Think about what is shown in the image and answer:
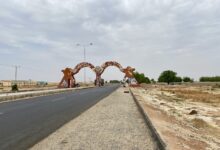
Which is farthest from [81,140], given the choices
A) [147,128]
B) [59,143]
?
[147,128]

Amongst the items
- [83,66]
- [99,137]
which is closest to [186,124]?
[99,137]

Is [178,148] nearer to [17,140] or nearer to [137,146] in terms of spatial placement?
[137,146]

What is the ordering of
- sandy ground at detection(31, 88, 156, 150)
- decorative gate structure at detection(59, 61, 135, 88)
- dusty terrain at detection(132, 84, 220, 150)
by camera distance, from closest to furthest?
sandy ground at detection(31, 88, 156, 150) < dusty terrain at detection(132, 84, 220, 150) < decorative gate structure at detection(59, 61, 135, 88)

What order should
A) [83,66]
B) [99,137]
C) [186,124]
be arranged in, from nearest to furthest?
[99,137], [186,124], [83,66]

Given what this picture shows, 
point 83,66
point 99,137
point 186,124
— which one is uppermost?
point 83,66

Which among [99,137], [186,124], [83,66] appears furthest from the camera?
[83,66]

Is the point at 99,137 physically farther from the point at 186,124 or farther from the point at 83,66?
the point at 83,66

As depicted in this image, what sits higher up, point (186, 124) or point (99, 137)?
point (99, 137)

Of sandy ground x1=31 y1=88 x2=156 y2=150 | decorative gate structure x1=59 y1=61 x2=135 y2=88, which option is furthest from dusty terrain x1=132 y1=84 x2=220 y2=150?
decorative gate structure x1=59 y1=61 x2=135 y2=88

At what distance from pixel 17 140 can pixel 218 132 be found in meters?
10.7

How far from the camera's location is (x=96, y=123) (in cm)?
1755

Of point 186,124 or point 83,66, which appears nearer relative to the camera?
point 186,124

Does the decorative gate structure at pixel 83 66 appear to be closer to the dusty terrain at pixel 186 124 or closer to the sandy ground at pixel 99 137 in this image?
the dusty terrain at pixel 186 124

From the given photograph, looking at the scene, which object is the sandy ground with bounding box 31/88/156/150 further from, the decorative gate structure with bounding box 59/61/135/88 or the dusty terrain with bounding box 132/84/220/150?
the decorative gate structure with bounding box 59/61/135/88
